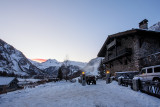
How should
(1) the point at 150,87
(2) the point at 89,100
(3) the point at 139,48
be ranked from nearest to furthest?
1. (2) the point at 89,100
2. (1) the point at 150,87
3. (3) the point at 139,48

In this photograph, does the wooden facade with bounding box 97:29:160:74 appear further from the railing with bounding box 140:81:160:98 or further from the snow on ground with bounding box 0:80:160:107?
the snow on ground with bounding box 0:80:160:107

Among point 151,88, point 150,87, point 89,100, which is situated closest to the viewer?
point 89,100

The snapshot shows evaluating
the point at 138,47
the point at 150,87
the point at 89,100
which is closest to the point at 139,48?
the point at 138,47

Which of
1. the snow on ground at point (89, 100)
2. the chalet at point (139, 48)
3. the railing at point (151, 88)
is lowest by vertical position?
the snow on ground at point (89, 100)

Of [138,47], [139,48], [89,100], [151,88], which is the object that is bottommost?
[89,100]

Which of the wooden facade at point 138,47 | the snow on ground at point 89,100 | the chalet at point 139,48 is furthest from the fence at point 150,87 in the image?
the wooden facade at point 138,47

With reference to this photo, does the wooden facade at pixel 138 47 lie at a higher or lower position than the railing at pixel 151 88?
higher

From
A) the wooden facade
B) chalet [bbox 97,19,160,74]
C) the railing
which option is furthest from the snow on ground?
the wooden facade

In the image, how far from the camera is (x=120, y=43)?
1881 centimetres

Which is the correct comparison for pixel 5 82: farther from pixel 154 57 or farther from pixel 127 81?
pixel 154 57

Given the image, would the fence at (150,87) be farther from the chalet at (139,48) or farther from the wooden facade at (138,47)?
the wooden facade at (138,47)

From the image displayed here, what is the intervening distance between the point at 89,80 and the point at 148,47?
9.54 m

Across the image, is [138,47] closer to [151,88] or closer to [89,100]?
[151,88]

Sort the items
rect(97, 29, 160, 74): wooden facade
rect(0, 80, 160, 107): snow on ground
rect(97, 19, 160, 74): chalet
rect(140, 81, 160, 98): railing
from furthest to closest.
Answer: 1. rect(97, 29, 160, 74): wooden facade
2. rect(97, 19, 160, 74): chalet
3. rect(140, 81, 160, 98): railing
4. rect(0, 80, 160, 107): snow on ground
